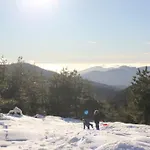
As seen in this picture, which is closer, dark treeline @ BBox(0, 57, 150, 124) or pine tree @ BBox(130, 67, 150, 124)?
pine tree @ BBox(130, 67, 150, 124)

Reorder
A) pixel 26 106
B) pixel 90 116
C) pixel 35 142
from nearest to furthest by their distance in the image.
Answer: pixel 35 142 < pixel 90 116 < pixel 26 106

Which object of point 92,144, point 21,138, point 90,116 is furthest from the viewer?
point 90,116

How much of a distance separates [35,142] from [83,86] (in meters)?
39.3

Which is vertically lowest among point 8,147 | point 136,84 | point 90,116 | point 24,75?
point 8,147

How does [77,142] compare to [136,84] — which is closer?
[77,142]

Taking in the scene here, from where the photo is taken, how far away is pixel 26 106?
52.7 metres

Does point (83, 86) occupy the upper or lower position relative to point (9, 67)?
lower

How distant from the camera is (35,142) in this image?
1506cm

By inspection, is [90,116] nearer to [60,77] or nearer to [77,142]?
[77,142]

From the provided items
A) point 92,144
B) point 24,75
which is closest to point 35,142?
point 92,144

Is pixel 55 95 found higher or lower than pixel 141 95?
higher

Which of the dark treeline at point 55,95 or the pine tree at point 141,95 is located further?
the dark treeline at point 55,95

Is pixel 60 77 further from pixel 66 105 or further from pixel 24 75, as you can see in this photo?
pixel 24 75

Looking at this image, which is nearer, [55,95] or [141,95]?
[141,95]
